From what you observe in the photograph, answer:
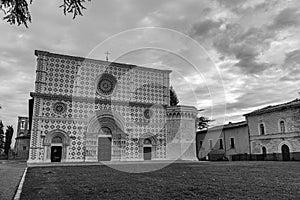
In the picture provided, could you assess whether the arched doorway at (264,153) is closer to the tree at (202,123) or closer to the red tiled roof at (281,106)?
the red tiled roof at (281,106)

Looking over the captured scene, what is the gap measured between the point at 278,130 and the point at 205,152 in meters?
13.0

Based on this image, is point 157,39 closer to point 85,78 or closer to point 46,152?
point 85,78

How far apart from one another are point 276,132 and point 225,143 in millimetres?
8393

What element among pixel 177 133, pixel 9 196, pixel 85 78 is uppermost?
pixel 85 78

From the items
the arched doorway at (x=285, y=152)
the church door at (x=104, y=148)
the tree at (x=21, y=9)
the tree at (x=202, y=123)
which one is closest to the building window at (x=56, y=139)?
the church door at (x=104, y=148)

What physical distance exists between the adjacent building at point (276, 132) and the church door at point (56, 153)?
19125 mm

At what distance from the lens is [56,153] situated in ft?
70.3

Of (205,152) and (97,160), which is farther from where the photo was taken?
(205,152)

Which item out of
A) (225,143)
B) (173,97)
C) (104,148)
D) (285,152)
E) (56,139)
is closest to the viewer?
(56,139)

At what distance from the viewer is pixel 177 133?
25.5 metres

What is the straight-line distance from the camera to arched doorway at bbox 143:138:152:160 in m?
24.9

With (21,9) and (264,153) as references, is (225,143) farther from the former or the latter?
(21,9)

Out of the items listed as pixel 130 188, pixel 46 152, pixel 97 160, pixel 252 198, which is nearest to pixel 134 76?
pixel 97 160

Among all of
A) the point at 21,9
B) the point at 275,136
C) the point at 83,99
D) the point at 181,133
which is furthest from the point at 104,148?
the point at 21,9
